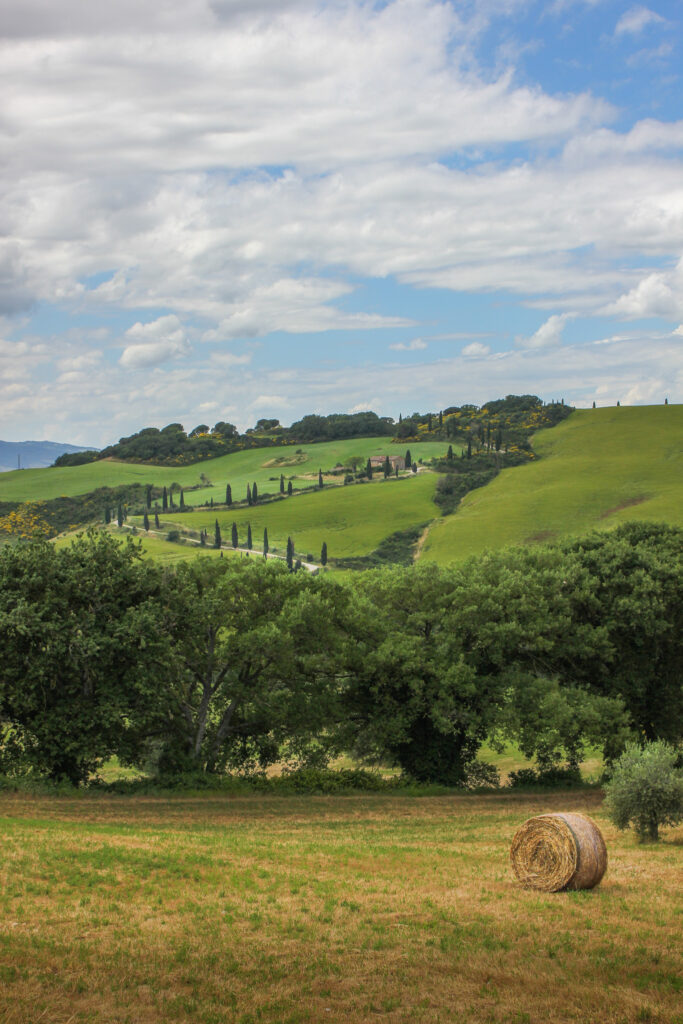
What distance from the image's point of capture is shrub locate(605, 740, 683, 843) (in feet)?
74.0

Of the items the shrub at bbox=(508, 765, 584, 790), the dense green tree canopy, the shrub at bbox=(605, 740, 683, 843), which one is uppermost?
the dense green tree canopy

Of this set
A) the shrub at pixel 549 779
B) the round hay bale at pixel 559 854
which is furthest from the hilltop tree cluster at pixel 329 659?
the round hay bale at pixel 559 854

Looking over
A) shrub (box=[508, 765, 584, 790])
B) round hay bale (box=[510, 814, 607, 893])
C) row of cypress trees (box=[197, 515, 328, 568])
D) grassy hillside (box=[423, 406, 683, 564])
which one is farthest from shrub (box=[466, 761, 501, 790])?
row of cypress trees (box=[197, 515, 328, 568])

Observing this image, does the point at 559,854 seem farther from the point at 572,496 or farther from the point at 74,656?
the point at 572,496

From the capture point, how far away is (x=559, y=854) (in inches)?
712

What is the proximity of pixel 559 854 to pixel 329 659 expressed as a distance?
20916mm

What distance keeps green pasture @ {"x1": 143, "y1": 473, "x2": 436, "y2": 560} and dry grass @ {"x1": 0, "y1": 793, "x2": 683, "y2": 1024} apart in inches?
Result: 4400

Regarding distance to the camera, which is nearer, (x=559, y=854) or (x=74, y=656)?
(x=559, y=854)

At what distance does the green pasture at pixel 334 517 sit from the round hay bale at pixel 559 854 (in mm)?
112999

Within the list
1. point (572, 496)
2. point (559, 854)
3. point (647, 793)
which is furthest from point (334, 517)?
point (559, 854)

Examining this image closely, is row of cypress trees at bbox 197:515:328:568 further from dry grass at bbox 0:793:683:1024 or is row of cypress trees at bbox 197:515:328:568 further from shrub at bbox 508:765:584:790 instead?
dry grass at bbox 0:793:683:1024

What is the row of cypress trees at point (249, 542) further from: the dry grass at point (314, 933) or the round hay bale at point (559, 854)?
the round hay bale at point (559, 854)

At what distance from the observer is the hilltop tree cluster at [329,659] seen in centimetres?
3169

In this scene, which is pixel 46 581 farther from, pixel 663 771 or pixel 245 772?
pixel 663 771
